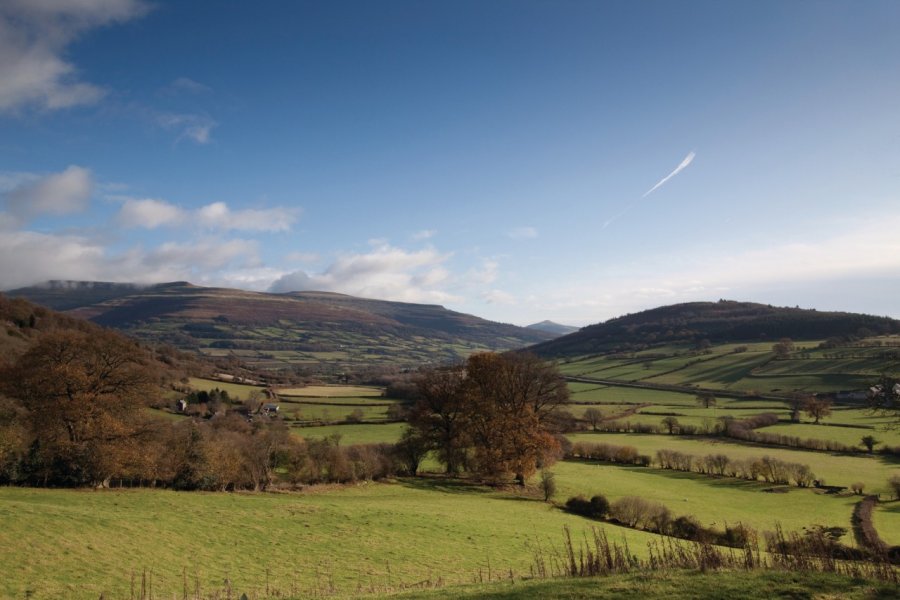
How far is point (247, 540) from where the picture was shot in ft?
77.3

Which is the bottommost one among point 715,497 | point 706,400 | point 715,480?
point 715,480

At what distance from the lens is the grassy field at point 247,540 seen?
17750mm

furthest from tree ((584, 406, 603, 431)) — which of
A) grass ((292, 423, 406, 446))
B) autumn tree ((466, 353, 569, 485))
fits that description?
autumn tree ((466, 353, 569, 485))

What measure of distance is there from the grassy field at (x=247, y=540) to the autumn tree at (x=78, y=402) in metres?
1.99

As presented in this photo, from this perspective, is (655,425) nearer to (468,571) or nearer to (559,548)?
(559,548)

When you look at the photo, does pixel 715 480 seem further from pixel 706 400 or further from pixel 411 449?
pixel 706 400

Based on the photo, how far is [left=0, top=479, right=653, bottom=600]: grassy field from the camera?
58.2ft

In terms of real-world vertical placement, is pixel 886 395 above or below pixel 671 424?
above

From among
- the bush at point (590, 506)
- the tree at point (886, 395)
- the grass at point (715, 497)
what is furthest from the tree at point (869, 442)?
the tree at point (886, 395)

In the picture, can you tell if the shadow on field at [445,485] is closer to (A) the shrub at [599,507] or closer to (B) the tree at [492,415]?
(B) the tree at [492,415]

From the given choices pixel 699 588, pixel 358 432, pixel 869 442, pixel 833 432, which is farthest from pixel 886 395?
pixel 833 432

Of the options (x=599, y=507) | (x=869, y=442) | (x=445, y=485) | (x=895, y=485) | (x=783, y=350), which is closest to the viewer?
(x=599, y=507)

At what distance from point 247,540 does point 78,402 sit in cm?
1687

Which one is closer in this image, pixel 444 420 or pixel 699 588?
pixel 699 588
